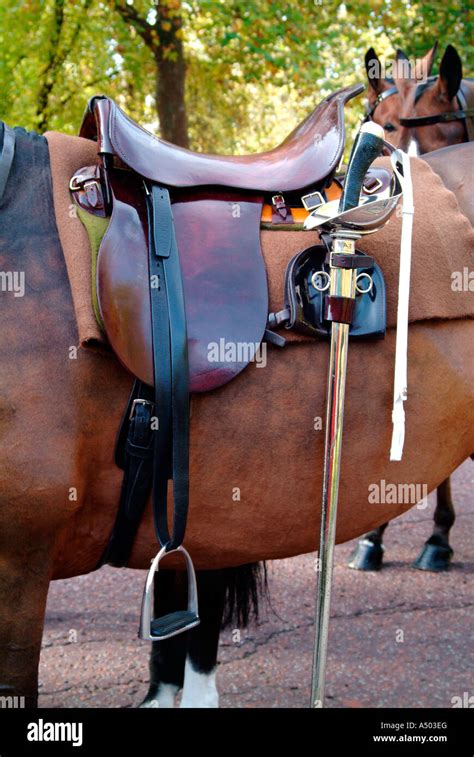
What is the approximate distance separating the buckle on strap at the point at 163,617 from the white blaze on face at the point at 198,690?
0.91m

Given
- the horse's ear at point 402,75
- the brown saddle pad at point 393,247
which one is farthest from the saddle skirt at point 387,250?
the horse's ear at point 402,75

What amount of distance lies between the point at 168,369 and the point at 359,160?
67cm

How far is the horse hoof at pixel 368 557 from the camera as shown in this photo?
4578 mm

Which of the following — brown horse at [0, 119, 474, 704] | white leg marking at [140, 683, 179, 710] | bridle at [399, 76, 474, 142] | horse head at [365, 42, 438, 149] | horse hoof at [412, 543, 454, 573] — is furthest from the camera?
horse hoof at [412, 543, 454, 573]

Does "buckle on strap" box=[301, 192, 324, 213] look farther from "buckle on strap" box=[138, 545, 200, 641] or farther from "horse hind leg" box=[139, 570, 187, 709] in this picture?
"horse hind leg" box=[139, 570, 187, 709]

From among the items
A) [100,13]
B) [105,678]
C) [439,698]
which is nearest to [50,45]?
[100,13]

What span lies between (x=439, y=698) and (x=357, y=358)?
73.1 inches

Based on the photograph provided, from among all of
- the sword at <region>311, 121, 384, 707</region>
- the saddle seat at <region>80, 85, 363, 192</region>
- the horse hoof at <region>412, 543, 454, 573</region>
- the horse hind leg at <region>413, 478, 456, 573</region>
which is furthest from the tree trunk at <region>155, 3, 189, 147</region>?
the sword at <region>311, 121, 384, 707</region>

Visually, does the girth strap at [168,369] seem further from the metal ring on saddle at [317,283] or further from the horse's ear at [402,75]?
the horse's ear at [402,75]

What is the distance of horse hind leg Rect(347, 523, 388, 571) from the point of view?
4.58 m

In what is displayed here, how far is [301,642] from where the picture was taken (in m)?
3.70

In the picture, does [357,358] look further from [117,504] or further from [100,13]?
[100,13]

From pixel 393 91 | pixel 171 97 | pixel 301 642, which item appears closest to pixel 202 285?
pixel 301 642

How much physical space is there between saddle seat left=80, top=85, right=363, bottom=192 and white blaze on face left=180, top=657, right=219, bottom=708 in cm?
176
